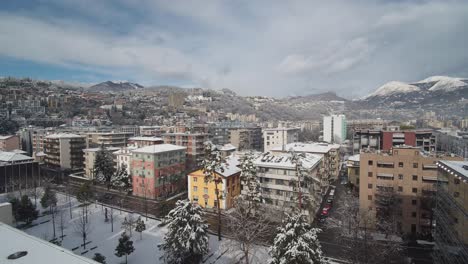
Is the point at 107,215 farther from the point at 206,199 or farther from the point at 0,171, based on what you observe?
the point at 0,171

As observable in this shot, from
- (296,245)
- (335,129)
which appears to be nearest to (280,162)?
(296,245)

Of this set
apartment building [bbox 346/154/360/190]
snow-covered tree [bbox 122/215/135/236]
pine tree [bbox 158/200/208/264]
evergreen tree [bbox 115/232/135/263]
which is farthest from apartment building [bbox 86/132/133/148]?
A: apartment building [bbox 346/154/360/190]

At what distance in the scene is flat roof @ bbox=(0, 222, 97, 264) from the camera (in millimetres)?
8844

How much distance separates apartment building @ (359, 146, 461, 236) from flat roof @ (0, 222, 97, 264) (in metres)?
27.3

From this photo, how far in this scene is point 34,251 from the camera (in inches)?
379

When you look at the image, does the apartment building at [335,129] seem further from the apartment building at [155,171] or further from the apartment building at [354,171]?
the apartment building at [155,171]

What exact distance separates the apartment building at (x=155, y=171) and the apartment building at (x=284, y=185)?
16761 millimetres

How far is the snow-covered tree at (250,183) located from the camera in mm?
26062

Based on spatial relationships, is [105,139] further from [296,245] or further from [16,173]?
[296,245]

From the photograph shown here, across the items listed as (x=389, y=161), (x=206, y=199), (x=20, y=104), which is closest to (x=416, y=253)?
(x=389, y=161)

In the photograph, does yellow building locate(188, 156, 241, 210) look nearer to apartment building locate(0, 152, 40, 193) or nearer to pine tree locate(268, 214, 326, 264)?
pine tree locate(268, 214, 326, 264)

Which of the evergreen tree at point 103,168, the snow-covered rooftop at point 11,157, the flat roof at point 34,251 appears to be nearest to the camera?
the flat roof at point 34,251

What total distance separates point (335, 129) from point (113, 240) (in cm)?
11045

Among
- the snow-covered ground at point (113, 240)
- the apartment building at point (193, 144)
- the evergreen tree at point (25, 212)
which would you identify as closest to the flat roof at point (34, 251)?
the snow-covered ground at point (113, 240)
